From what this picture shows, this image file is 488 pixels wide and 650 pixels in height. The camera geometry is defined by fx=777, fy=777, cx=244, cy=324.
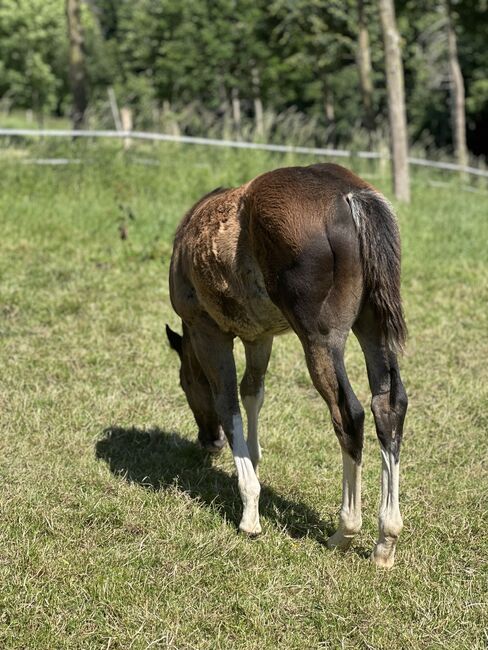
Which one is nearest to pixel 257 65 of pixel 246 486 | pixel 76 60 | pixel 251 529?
pixel 76 60

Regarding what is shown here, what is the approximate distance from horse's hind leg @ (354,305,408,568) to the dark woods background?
35.9ft

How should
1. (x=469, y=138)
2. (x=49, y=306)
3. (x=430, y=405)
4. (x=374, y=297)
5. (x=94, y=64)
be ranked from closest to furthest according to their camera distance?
(x=374, y=297) < (x=430, y=405) < (x=49, y=306) < (x=469, y=138) < (x=94, y=64)

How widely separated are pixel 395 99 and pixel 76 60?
261 inches

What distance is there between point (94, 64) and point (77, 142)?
48164mm

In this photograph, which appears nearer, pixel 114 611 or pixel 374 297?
pixel 114 611

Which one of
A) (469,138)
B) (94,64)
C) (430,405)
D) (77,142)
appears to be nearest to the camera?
(430,405)

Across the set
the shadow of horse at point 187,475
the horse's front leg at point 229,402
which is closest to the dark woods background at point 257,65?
the shadow of horse at point 187,475

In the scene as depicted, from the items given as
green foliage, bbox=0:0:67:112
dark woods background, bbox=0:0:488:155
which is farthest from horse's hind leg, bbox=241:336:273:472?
green foliage, bbox=0:0:67:112

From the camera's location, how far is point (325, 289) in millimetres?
3705

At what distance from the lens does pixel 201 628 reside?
135 inches

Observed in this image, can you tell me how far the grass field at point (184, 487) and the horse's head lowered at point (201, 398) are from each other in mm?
201

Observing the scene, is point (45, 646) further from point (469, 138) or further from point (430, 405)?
point (469, 138)

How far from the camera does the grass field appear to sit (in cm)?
347

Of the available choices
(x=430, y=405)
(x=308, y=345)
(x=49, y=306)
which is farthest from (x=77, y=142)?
Answer: (x=308, y=345)
